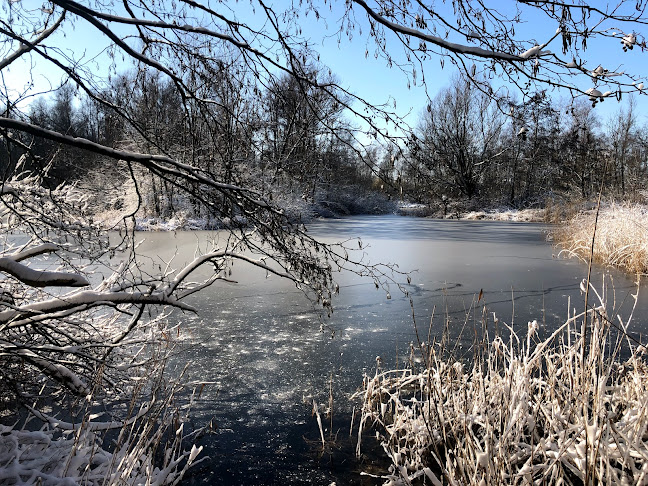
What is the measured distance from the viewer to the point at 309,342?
425cm

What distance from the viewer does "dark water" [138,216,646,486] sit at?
2.53 metres

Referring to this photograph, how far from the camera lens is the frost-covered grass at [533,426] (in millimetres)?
1712

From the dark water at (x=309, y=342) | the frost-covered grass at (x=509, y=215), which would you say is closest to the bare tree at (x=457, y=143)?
the dark water at (x=309, y=342)

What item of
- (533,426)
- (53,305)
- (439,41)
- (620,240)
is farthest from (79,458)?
(620,240)

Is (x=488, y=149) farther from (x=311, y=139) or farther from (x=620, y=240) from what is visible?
(x=620, y=240)

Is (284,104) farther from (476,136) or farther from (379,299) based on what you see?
(379,299)

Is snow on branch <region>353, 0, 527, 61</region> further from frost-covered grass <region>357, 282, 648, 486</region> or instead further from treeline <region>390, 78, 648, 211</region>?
frost-covered grass <region>357, 282, 648, 486</region>

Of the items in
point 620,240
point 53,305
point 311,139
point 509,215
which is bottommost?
point 620,240

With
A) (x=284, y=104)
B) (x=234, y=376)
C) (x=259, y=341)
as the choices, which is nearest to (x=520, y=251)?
(x=259, y=341)

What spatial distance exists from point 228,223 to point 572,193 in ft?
47.9

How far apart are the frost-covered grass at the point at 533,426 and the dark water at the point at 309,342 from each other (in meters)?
0.27

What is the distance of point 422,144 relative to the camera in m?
2.09

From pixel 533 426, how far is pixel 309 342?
8.39 ft

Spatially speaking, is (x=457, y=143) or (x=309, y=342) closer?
(x=457, y=143)
